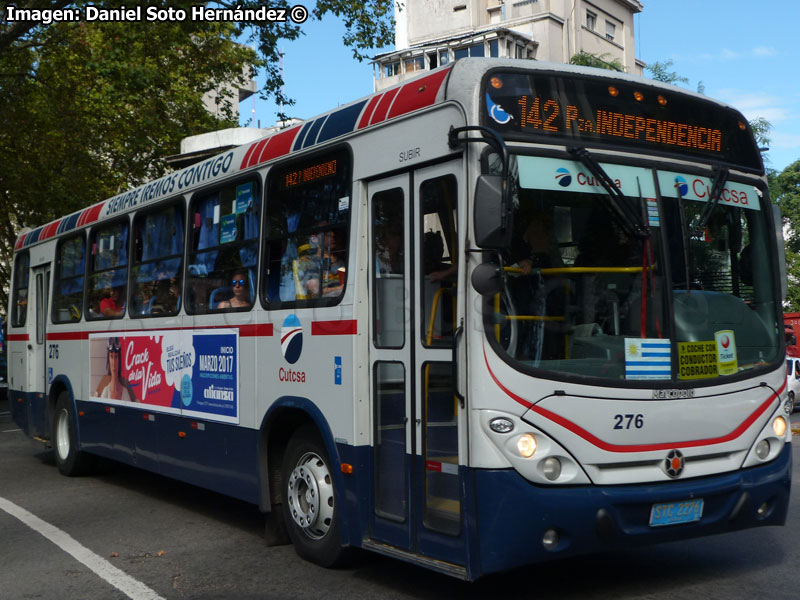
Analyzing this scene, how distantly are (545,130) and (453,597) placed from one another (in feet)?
9.27

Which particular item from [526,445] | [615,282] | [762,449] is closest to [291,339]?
[526,445]

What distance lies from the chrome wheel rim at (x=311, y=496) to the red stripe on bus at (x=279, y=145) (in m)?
2.29

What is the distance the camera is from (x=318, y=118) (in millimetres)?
7457

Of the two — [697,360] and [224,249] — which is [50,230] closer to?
[224,249]

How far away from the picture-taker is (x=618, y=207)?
5.71 meters

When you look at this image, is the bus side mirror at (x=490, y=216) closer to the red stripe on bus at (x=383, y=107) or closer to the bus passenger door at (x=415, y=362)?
the bus passenger door at (x=415, y=362)

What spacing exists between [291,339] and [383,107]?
1.88m

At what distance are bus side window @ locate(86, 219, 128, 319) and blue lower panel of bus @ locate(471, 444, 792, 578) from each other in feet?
20.7

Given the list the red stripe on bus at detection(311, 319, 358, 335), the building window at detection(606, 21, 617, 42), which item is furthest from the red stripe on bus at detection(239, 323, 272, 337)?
the building window at detection(606, 21, 617, 42)

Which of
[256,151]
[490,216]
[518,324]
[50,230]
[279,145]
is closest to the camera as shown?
[490,216]

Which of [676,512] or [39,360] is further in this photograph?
[39,360]

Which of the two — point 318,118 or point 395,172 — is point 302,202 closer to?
point 318,118

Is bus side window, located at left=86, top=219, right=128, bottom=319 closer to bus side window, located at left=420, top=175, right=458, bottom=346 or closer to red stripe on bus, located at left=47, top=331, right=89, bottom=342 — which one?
red stripe on bus, located at left=47, top=331, right=89, bottom=342

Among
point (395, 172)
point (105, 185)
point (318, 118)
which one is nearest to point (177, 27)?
point (105, 185)
